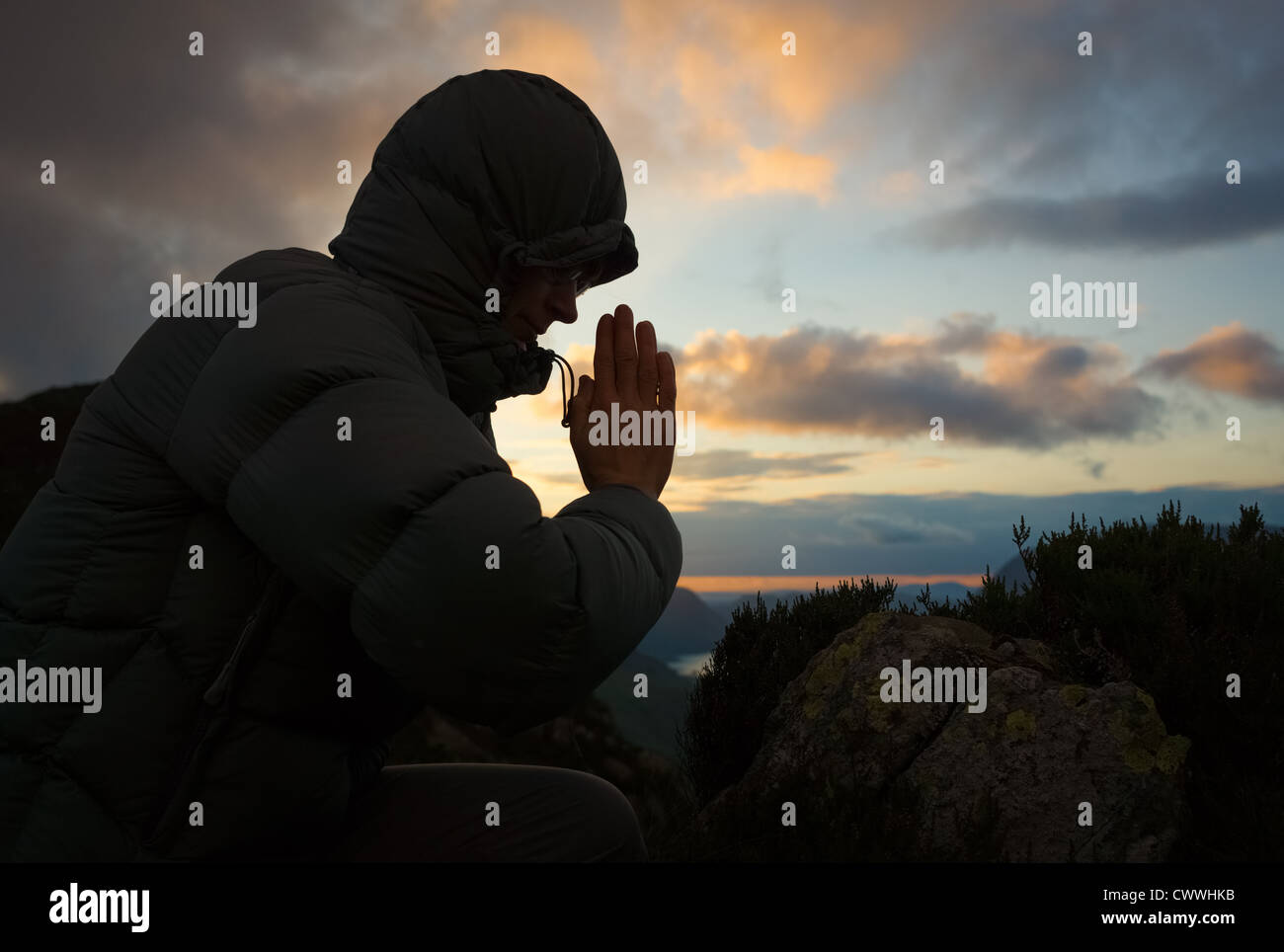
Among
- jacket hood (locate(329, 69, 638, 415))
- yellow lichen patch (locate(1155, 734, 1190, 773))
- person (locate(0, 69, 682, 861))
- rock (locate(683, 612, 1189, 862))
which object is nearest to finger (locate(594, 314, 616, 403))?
person (locate(0, 69, 682, 861))

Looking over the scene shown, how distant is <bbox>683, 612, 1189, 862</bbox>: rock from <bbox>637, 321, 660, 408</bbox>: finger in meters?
2.95

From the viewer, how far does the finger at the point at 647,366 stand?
2.31m

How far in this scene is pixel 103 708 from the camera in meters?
2.00

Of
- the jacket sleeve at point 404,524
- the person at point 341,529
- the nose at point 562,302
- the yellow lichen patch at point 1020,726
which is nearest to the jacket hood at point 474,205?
the person at point 341,529

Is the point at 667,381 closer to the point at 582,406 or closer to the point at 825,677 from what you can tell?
the point at 582,406

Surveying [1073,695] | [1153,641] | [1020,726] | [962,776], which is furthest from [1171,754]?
[1153,641]

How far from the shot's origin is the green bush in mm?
4918

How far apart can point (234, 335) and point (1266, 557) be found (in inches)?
262

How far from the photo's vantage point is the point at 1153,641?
5754 mm

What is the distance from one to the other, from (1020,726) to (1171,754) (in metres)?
0.71

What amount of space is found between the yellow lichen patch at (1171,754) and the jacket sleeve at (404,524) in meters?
3.77

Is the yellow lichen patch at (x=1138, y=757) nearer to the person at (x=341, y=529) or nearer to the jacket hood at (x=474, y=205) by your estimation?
the person at (x=341, y=529)
